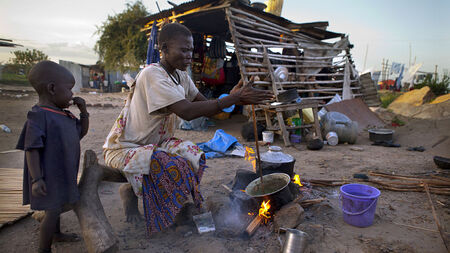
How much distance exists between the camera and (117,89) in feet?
84.9

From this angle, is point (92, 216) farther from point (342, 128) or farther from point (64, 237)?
point (342, 128)

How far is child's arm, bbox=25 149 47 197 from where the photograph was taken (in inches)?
64.6

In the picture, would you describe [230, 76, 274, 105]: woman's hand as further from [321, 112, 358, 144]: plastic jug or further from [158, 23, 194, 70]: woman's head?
[321, 112, 358, 144]: plastic jug

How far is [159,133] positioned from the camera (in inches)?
90.4

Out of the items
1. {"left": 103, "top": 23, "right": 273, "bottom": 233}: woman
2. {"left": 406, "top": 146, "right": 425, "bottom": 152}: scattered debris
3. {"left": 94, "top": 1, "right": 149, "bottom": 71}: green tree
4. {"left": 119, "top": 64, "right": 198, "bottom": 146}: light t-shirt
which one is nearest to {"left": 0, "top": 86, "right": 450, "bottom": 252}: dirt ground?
{"left": 103, "top": 23, "right": 273, "bottom": 233}: woman

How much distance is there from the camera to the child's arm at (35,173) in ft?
5.38

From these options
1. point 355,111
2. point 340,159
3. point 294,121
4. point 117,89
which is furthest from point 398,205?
point 117,89

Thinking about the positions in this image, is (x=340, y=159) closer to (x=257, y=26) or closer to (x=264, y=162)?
(x=264, y=162)

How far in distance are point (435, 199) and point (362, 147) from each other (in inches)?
123

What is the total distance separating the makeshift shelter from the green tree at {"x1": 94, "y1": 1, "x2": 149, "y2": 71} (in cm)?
841

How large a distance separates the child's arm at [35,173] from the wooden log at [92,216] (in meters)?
0.33

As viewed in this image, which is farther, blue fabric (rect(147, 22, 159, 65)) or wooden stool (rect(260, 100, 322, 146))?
blue fabric (rect(147, 22, 159, 65))

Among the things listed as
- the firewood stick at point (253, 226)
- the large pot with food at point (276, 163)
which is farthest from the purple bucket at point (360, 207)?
the firewood stick at point (253, 226)

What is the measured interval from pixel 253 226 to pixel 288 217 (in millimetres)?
326
